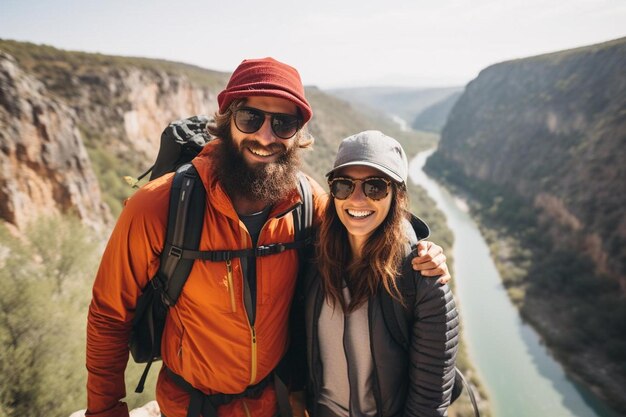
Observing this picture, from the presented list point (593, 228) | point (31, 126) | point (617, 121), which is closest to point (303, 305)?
point (31, 126)

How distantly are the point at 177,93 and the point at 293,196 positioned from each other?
82.3 ft

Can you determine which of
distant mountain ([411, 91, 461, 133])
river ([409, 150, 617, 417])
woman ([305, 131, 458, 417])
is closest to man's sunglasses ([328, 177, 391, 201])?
woman ([305, 131, 458, 417])

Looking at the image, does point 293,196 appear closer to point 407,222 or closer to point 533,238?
point 407,222

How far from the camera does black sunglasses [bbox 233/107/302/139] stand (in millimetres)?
1872

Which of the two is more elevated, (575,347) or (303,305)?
(303,305)

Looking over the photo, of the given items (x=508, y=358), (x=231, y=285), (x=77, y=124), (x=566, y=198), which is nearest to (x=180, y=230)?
(x=231, y=285)

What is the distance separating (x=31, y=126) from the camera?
9.03 m

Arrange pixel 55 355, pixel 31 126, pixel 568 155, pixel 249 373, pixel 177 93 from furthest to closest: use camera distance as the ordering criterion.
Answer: pixel 568 155 < pixel 177 93 < pixel 31 126 < pixel 55 355 < pixel 249 373

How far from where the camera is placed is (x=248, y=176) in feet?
6.05

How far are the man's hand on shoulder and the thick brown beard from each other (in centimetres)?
80

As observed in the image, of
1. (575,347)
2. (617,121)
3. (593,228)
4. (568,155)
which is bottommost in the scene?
(575,347)

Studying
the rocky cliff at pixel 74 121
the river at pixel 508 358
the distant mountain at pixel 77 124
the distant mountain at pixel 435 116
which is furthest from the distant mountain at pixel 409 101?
the rocky cliff at pixel 74 121

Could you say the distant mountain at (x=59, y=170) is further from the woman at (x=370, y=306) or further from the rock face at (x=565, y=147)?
the rock face at (x=565, y=147)

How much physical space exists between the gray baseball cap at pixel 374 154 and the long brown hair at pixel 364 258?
101 millimetres
